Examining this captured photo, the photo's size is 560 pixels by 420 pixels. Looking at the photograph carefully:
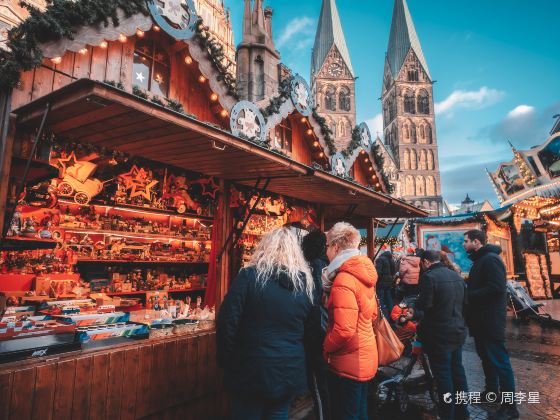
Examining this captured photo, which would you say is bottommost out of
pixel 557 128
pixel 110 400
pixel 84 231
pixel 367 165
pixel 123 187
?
pixel 110 400

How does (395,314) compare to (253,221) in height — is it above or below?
below

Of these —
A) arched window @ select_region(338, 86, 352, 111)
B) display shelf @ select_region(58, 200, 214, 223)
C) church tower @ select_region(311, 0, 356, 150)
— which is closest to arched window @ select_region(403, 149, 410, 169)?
church tower @ select_region(311, 0, 356, 150)

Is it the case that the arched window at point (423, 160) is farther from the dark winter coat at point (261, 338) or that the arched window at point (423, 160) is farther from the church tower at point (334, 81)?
the dark winter coat at point (261, 338)

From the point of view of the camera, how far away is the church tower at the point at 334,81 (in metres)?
64.9

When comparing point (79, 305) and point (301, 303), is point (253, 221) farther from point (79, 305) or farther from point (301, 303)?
point (301, 303)

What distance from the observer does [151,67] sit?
6309 millimetres

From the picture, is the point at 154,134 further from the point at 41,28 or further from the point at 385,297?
the point at 385,297

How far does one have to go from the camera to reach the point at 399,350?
3.49 metres

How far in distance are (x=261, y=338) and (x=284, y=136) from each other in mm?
7460

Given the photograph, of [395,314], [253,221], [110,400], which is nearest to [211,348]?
[110,400]

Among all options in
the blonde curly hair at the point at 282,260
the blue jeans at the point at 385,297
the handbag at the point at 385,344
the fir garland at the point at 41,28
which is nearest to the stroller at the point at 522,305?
the blue jeans at the point at 385,297

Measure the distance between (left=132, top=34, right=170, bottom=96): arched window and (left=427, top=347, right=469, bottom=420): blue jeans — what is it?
601 cm

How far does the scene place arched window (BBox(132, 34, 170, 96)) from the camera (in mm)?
6121

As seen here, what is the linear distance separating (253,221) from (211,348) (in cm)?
439
